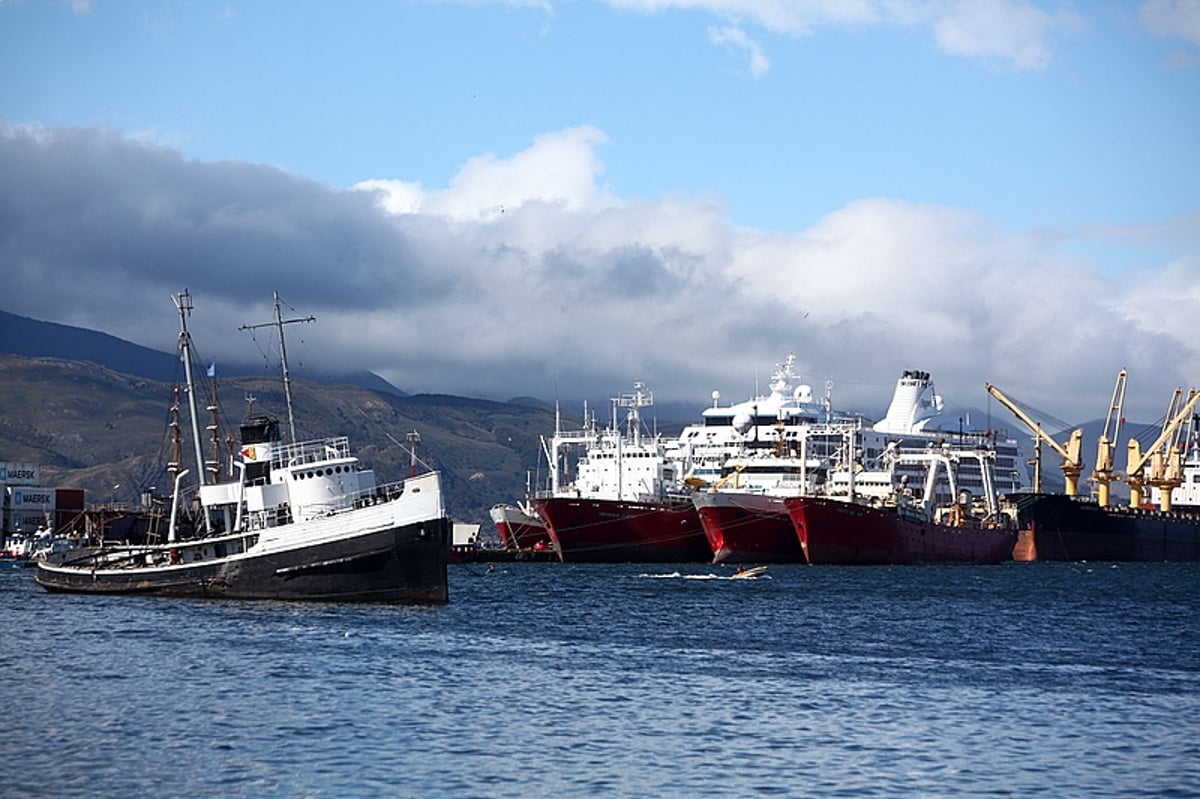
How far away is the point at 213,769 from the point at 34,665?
619 inches

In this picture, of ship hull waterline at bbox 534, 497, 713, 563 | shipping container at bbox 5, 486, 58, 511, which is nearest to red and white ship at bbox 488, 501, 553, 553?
ship hull waterline at bbox 534, 497, 713, 563

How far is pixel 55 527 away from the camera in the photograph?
531ft

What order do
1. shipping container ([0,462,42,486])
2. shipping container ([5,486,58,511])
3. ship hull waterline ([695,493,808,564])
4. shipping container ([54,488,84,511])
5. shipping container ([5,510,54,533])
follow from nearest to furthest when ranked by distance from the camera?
1. ship hull waterline ([695,493,808,564])
2. shipping container ([54,488,84,511])
3. shipping container ([5,510,54,533])
4. shipping container ([5,486,58,511])
5. shipping container ([0,462,42,486])

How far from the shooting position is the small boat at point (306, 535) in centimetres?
5469

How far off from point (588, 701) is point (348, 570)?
22.8m

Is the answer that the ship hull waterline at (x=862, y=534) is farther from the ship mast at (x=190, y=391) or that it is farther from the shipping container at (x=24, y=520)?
the shipping container at (x=24, y=520)

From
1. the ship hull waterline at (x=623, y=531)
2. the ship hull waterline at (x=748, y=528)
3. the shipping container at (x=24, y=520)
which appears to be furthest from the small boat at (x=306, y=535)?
the shipping container at (x=24, y=520)

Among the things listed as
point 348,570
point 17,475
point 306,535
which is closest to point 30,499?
point 17,475

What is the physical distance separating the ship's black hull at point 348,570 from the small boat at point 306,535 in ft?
0.12

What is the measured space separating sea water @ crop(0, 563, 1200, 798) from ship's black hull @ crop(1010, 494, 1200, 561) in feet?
233

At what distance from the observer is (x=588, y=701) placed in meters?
33.9

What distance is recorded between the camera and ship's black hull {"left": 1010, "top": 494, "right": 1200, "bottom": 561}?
13175 centimetres

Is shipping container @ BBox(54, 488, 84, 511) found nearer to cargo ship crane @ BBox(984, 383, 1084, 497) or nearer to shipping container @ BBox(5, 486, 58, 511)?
shipping container @ BBox(5, 486, 58, 511)

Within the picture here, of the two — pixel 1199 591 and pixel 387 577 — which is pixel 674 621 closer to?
pixel 387 577
